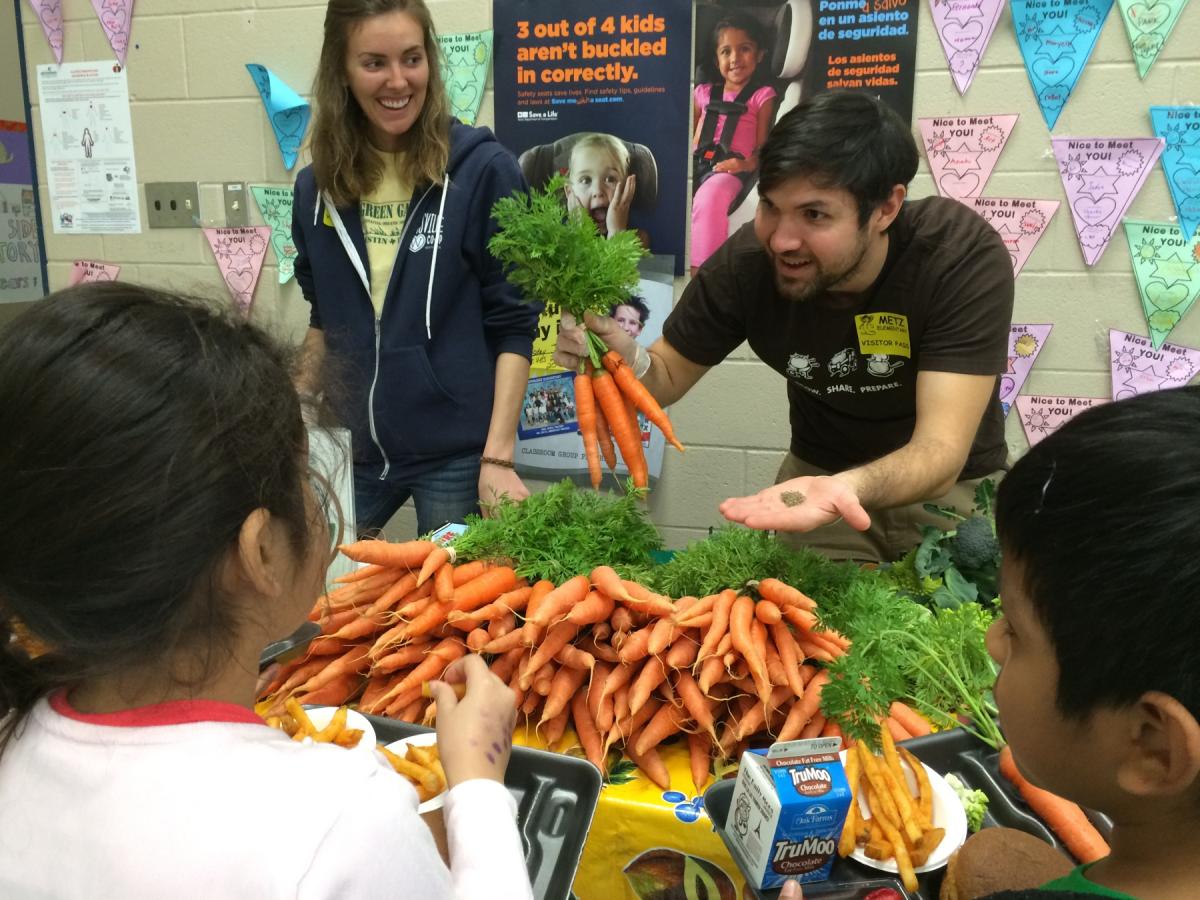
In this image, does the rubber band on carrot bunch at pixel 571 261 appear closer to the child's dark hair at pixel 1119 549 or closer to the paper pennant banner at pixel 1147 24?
the child's dark hair at pixel 1119 549

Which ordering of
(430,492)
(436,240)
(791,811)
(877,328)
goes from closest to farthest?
(791,811), (877,328), (436,240), (430,492)

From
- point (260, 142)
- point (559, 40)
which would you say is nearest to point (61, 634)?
point (559, 40)

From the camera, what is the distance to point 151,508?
659 mm

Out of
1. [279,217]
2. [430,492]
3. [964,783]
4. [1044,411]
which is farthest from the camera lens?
[279,217]

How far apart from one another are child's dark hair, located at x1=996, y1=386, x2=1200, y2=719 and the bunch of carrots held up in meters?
0.62

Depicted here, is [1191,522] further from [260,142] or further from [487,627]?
[260,142]

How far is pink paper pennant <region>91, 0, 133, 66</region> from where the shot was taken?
320 cm

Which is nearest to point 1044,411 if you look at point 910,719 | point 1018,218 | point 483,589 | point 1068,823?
point 1018,218

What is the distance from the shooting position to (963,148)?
2562 millimetres

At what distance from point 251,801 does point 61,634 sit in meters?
0.20

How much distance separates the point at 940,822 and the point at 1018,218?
2.07 metres

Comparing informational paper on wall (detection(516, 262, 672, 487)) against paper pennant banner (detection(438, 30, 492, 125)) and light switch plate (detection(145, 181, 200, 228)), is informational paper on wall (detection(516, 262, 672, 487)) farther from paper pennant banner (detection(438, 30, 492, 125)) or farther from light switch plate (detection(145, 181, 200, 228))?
light switch plate (detection(145, 181, 200, 228))

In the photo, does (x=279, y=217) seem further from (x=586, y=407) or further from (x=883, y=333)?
(x=883, y=333)

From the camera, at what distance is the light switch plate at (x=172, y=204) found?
3.29 meters
